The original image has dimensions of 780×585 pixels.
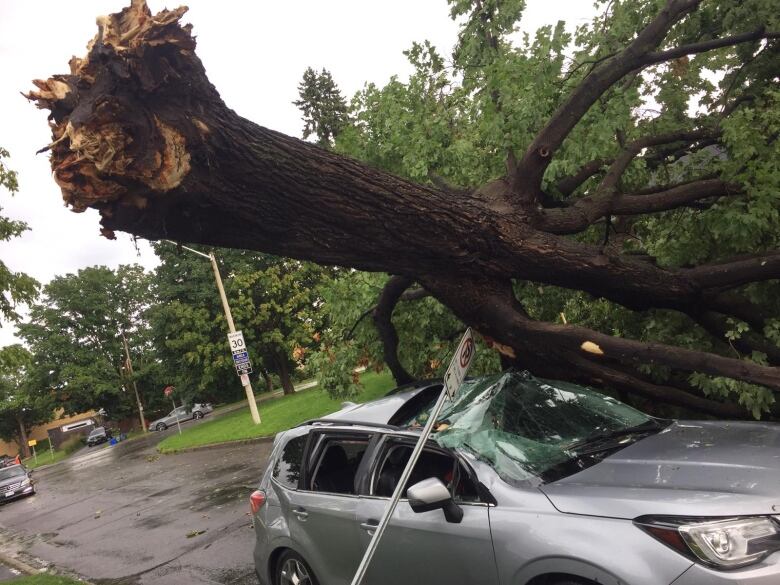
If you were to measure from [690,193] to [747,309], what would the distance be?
4.01ft

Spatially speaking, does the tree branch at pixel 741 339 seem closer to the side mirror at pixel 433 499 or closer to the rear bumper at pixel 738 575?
the rear bumper at pixel 738 575

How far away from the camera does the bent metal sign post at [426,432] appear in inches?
109

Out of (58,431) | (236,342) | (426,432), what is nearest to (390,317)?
(426,432)

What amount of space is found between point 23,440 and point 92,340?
18.4 m

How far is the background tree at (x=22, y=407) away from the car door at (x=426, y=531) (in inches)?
2028

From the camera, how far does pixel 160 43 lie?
3297 mm

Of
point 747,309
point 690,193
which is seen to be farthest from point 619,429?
point 690,193

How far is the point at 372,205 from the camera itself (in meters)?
4.28

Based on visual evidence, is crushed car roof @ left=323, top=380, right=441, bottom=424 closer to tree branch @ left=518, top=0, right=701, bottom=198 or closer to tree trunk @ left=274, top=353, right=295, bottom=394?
tree branch @ left=518, top=0, right=701, bottom=198

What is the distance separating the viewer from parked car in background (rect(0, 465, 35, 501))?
2045 cm

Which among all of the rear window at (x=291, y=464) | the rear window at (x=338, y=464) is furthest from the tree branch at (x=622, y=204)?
the rear window at (x=291, y=464)

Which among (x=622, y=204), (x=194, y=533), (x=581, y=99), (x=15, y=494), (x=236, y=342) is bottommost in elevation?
(x=15, y=494)

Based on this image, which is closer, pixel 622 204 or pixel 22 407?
pixel 622 204

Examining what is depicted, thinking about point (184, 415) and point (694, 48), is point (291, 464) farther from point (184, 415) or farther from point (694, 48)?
point (184, 415)
